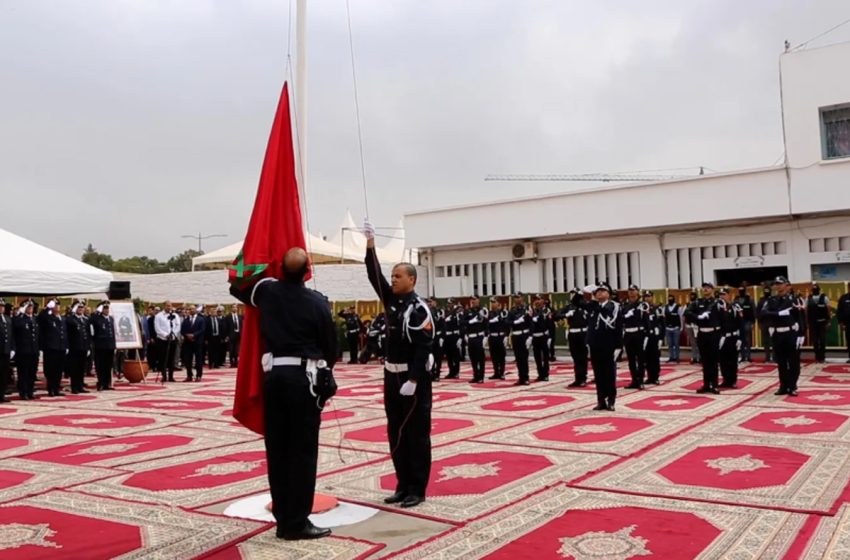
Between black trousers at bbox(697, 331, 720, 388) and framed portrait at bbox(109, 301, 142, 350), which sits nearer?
black trousers at bbox(697, 331, 720, 388)

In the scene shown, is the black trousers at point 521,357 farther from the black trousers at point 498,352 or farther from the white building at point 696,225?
the white building at point 696,225

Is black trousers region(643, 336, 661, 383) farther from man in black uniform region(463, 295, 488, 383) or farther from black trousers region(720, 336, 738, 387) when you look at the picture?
man in black uniform region(463, 295, 488, 383)

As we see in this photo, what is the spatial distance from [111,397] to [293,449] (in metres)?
9.81

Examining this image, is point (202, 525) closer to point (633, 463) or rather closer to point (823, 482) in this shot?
point (633, 463)

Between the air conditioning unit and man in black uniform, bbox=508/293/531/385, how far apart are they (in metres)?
10.1

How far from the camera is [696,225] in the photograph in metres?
21.2

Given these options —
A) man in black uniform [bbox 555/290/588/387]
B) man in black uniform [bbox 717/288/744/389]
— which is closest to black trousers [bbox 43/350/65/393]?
man in black uniform [bbox 555/290/588/387]

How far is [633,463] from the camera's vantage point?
6125 mm

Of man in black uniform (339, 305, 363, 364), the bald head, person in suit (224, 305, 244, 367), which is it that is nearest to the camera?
the bald head

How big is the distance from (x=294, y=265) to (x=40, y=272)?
1062 cm

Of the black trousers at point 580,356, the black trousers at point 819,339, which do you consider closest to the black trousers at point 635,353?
the black trousers at point 580,356

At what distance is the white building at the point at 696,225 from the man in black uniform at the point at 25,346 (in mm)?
14774

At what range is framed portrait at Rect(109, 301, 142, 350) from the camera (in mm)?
15094

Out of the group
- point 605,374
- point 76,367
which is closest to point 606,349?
point 605,374
